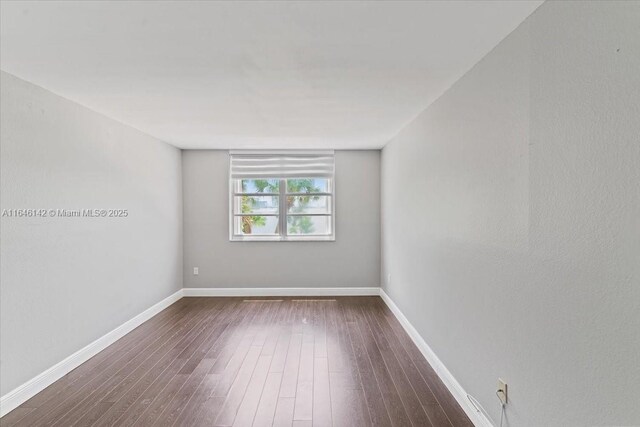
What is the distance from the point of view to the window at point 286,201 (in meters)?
5.48

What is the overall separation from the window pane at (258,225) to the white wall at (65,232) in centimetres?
142

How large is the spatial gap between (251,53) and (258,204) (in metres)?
3.67

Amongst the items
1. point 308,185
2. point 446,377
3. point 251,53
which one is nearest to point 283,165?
point 308,185

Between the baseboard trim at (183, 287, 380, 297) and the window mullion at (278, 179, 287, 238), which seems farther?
the window mullion at (278, 179, 287, 238)

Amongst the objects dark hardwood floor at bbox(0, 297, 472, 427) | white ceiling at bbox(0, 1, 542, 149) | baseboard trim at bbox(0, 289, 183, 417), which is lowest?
dark hardwood floor at bbox(0, 297, 472, 427)

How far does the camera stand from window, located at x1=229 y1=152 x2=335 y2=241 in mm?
5480

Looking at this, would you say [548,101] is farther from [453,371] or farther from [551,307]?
[453,371]

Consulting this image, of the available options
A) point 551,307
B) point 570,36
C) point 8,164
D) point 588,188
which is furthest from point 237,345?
point 570,36

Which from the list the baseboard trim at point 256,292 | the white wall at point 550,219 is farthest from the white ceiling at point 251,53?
the baseboard trim at point 256,292

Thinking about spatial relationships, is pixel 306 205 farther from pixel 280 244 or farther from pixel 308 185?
pixel 280 244

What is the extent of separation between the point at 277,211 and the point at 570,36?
4.57 metres

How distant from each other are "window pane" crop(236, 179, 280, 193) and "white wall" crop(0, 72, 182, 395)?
4.65 ft

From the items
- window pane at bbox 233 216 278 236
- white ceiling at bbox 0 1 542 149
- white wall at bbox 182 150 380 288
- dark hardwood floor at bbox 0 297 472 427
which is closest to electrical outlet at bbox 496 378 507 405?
dark hardwood floor at bbox 0 297 472 427

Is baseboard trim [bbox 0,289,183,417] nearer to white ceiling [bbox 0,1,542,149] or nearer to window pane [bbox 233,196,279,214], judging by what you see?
window pane [bbox 233,196,279,214]
